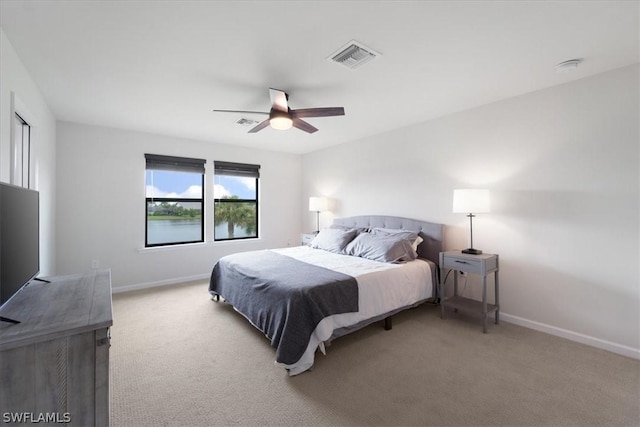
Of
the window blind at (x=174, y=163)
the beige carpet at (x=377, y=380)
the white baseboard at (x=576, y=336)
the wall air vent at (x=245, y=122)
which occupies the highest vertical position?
the wall air vent at (x=245, y=122)

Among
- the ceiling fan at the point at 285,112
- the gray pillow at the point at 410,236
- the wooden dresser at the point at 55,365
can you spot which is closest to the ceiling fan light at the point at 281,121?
the ceiling fan at the point at 285,112

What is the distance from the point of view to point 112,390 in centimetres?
200

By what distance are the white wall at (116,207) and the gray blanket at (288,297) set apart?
198 cm

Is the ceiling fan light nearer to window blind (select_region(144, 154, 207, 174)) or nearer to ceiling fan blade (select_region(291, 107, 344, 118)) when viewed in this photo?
ceiling fan blade (select_region(291, 107, 344, 118))

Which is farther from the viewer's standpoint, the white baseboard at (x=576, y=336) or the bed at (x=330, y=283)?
the white baseboard at (x=576, y=336)

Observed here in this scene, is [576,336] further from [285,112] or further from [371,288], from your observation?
[285,112]

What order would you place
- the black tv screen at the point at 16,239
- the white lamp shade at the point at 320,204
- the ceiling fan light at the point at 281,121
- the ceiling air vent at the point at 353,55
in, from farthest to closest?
the white lamp shade at the point at 320,204
the ceiling fan light at the point at 281,121
the ceiling air vent at the point at 353,55
the black tv screen at the point at 16,239

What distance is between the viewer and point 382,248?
11.4 ft

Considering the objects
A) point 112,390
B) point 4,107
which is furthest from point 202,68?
point 112,390

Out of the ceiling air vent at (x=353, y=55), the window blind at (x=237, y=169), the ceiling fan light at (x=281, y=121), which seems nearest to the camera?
the ceiling air vent at (x=353, y=55)

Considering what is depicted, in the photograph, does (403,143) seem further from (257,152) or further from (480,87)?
Answer: (257,152)

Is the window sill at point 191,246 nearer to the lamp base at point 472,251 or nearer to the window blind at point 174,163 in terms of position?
the window blind at point 174,163

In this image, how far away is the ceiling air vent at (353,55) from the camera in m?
2.13

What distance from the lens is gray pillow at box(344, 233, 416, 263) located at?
3.38m
